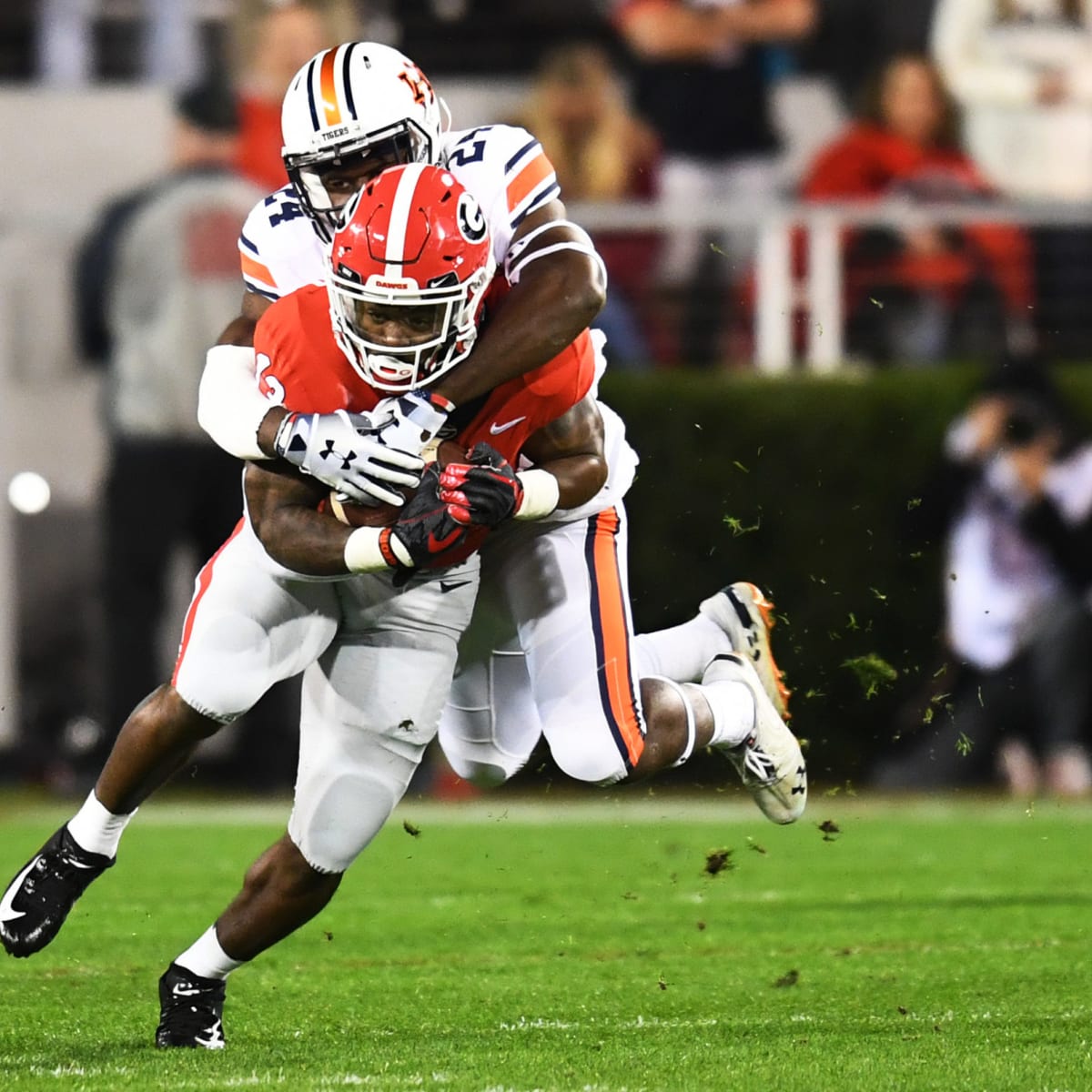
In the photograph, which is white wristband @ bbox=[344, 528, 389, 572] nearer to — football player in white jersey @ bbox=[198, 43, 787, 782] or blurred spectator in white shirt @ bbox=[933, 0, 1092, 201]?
football player in white jersey @ bbox=[198, 43, 787, 782]

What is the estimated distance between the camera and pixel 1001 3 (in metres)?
11.0

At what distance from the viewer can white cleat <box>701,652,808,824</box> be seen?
5.24 meters

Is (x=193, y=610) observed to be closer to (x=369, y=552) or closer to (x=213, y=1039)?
(x=369, y=552)

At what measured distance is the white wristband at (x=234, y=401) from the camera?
14.3 ft

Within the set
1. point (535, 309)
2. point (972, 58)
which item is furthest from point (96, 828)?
point (972, 58)

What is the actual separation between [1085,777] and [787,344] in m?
2.33

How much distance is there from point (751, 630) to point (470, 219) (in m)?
1.63

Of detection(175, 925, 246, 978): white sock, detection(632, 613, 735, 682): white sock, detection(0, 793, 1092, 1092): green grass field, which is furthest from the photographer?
detection(632, 613, 735, 682): white sock

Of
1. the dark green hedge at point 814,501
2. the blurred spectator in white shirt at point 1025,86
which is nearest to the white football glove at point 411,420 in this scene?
the dark green hedge at point 814,501

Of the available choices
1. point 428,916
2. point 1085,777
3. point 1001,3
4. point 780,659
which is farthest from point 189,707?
point 1001,3

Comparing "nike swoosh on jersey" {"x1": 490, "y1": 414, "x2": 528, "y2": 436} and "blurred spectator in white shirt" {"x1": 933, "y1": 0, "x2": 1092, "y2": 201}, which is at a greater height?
"nike swoosh on jersey" {"x1": 490, "y1": 414, "x2": 528, "y2": 436}

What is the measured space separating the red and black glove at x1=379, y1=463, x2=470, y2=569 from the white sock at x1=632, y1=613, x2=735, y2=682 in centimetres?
121

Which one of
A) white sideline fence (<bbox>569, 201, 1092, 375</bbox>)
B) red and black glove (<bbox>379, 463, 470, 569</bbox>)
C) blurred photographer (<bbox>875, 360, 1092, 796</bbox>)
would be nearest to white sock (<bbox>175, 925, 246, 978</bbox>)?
red and black glove (<bbox>379, 463, 470, 569</bbox>)

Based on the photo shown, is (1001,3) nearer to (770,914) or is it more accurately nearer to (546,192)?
(770,914)
